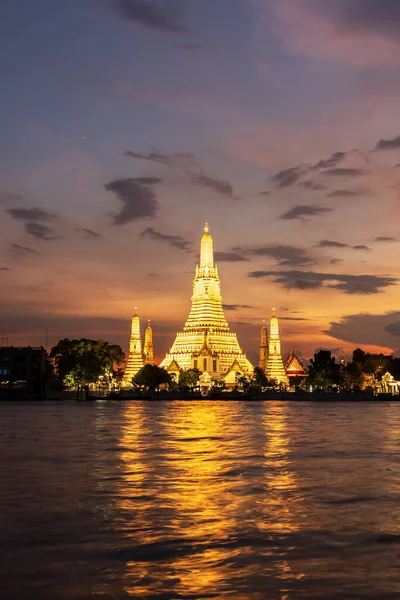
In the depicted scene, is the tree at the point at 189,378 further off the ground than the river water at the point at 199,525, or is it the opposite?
the tree at the point at 189,378

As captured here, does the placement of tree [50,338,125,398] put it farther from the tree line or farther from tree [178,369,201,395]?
tree [178,369,201,395]

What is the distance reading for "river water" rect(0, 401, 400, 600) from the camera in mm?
13352

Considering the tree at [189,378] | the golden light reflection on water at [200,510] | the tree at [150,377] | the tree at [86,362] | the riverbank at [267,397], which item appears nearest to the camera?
the golden light reflection on water at [200,510]

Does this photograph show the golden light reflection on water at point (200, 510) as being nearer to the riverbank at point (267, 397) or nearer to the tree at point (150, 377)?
the riverbank at point (267, 397)

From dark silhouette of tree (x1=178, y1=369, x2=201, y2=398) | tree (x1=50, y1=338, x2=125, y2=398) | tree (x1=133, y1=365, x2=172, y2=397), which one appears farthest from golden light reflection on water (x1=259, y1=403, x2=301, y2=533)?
dark silhouette of tree (x1=178, y1=369, x2=201, y2=398)

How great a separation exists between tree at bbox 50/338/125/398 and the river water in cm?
10372

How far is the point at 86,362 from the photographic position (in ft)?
464

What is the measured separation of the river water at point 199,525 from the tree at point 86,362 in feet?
340

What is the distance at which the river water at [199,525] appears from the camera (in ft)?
43.8

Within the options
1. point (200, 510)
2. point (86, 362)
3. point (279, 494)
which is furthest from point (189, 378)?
point (200, 510)

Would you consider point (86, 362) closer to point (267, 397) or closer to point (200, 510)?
point (267, 397)

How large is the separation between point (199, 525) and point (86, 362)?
124 m

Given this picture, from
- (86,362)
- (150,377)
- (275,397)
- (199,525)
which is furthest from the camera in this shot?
(275,397)

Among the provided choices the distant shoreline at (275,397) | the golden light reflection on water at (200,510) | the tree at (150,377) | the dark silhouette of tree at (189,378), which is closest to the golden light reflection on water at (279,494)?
the golden light reflection on water at (200,510)
